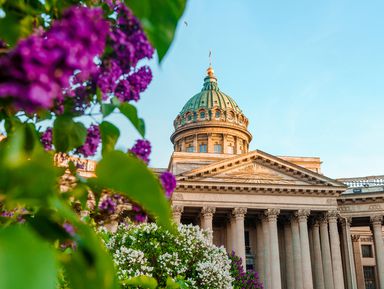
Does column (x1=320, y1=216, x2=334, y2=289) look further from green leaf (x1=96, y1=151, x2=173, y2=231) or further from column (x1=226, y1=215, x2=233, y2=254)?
green leaf (x1=96, y1=151, x2=173, y2=231)

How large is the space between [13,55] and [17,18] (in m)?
0.66

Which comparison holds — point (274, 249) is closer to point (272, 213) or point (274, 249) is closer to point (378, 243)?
point (272, 213)

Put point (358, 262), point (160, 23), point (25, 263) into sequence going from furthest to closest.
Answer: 1. point (358, 262)
2. point (160, 23)
3. point (25, 263)

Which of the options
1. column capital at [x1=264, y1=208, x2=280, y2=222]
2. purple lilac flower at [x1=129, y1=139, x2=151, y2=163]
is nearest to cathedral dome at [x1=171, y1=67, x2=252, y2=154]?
column capital at [x1=264, y1=208, x2=280, y2=222]

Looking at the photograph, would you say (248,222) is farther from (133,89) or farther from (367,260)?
(133,89)

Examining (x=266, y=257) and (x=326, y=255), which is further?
(x=326, y=255)

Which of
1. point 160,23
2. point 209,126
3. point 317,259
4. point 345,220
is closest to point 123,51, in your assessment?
point 160,23

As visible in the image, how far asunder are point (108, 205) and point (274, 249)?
4478 centimetres

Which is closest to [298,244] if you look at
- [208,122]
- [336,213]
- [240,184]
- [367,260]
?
[336,213]

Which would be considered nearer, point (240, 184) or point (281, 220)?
point (240, 184)

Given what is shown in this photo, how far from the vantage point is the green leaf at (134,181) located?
1.59m

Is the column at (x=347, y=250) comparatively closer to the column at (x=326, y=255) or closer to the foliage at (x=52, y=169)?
the column at (x=326, y=255)

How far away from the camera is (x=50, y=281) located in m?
1.19

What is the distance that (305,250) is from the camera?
4675cm
